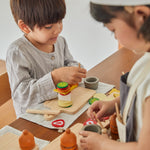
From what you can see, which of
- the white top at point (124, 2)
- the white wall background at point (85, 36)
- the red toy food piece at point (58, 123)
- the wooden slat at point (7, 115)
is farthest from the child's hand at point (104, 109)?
the white wall background at point (85, 36)

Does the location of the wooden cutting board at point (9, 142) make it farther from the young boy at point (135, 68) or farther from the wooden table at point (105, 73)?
the young boy at point (135, 68)

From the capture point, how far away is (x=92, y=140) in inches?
21.4

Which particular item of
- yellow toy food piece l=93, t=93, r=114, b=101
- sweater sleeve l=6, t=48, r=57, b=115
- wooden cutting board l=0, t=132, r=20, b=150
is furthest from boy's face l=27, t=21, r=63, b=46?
wooden cutting board l=0, t=132, r=20, b=150

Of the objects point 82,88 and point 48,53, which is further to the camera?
point 48,53

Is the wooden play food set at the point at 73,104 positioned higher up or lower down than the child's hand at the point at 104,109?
lower down

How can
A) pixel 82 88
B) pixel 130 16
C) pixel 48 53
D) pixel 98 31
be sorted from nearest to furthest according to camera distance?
pixel 130 16
pixel 82 88
pixel 48 53
pixel 98 31

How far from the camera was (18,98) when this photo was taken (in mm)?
967

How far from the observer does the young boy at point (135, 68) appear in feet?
1.36

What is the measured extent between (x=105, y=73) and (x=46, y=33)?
12.9 inches

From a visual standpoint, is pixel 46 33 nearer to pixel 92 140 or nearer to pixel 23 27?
pixel 23 27

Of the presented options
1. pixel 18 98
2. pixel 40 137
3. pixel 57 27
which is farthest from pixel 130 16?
pixel 18 98

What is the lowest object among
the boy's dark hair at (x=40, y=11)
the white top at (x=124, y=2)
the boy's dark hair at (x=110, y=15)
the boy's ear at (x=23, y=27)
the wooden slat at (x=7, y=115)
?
the wooden slat at (x=7, y=115)

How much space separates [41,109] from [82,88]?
19 centimetres

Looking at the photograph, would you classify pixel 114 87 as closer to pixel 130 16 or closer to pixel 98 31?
pixel 130 16
